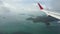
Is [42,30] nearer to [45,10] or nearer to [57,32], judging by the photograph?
[57,32]

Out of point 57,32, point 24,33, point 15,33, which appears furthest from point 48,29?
point 15,33

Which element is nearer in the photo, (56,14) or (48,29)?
(56,14)

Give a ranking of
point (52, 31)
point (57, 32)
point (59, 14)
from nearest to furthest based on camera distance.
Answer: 1. point (59, 14)
2. point (57, 32)
3. point (52, 31)

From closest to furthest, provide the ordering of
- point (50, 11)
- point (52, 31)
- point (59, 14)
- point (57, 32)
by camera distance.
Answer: point (59, 14) → point (50, 11) → point (57, 32) → point (52, 31)

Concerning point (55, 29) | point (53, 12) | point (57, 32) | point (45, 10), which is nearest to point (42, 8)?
point (45, 10)

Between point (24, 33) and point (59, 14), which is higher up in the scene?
point (24, 33)

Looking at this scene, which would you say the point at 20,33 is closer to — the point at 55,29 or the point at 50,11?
the point at 55,29

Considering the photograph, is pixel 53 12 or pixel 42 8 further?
pixel 42 8

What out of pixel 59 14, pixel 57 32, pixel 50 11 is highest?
pixel 57 32

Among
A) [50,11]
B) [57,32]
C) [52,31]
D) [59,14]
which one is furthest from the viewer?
[52,31]
